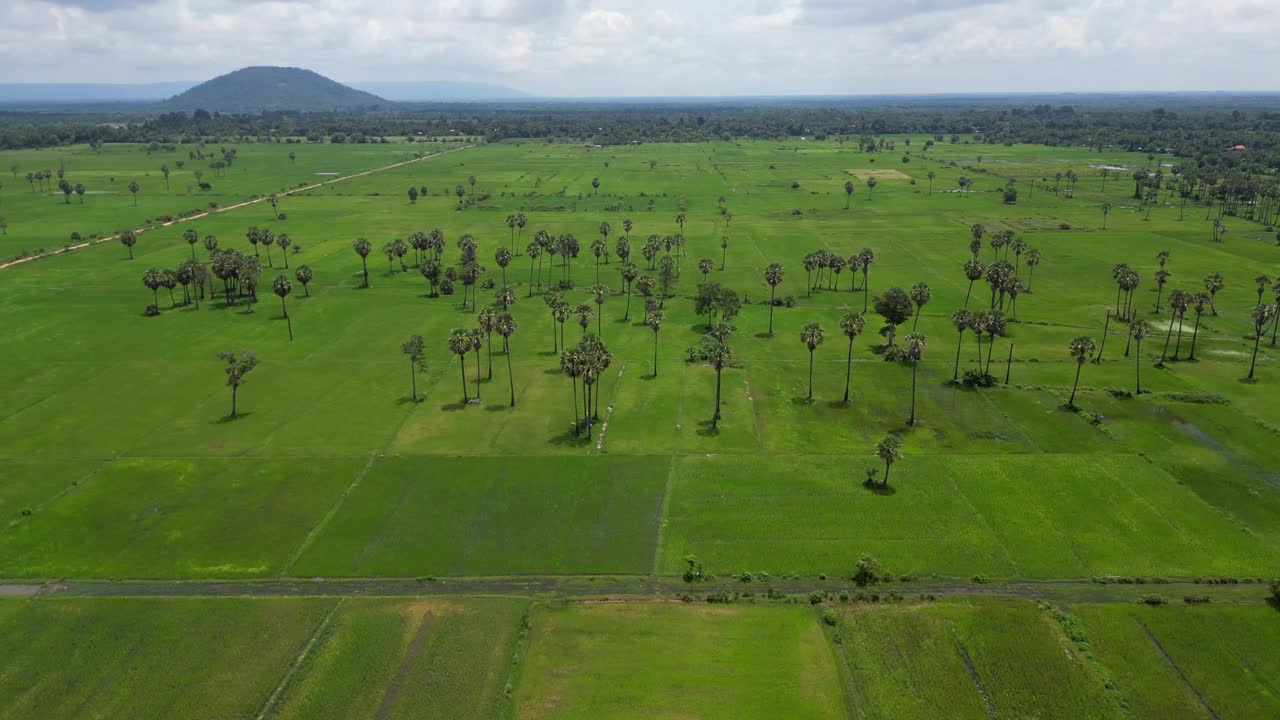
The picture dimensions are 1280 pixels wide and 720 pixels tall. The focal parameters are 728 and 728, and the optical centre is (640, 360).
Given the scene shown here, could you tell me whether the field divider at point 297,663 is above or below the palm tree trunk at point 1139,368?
below

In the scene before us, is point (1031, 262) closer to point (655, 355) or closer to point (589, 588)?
point (655, 355)

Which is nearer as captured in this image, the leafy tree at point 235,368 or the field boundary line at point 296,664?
the field boundary line at point 296,664

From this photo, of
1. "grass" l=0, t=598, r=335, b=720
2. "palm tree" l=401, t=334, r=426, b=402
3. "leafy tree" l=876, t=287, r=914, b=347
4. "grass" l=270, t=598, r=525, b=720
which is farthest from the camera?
"leafy tree" l=876, t=287, r=914, b=347

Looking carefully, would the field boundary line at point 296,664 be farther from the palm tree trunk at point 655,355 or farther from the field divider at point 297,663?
the palm tree trunk at point 655,355

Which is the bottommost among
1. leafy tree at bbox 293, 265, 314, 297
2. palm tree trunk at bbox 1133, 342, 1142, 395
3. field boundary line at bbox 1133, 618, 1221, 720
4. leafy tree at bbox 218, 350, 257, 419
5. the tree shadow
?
field boundary line at bbox 1133, 618, 1221, 720

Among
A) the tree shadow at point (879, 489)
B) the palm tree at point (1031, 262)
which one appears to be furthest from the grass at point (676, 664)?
the palm tree at point (1031, 262)

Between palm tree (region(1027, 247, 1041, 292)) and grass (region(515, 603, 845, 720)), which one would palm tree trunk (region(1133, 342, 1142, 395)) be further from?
grass (region(515, 603, 845, 720))

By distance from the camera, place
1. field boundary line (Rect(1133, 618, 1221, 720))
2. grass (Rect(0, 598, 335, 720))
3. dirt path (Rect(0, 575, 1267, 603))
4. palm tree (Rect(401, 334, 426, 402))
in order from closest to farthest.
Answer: field boundary line (Rect(1133, 618, 1221, 720)) → grass (Rect(0, 598, 335, 720)) → dirt path (Rect(0, 575, 1267, 603)) → palm tree (Rect(401, 334, 426, 402))

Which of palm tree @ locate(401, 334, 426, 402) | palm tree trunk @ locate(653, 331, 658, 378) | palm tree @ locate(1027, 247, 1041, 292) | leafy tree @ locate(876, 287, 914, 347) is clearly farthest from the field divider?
palm tree @ locate(1027, 247, 1041, 292)
